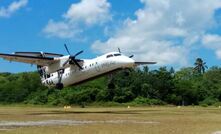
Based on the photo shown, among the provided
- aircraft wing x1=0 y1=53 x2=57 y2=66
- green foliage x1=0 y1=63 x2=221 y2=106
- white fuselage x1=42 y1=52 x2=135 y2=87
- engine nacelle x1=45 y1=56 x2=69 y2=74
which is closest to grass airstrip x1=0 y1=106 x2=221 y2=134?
white fuselage x1=42 y1=52 x2=135 y2=87

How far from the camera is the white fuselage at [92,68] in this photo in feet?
177

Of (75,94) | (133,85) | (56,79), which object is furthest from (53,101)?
(56,79)

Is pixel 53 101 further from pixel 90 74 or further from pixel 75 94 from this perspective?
pixel 90 74

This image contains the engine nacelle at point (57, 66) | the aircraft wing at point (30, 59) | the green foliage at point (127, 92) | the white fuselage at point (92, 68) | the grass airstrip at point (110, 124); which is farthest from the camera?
the green foliage at point (127, 92)

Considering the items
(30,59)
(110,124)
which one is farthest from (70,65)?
(110,124)

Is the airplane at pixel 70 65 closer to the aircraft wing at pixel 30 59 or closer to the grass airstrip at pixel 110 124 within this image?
the aircraft wing at pixel 30 59

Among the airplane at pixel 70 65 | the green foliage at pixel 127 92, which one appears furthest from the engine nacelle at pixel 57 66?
the green foliage at pixel 127 92

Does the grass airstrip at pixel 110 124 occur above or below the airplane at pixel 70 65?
below

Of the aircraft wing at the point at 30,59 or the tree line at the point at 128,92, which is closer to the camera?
the aircraft wing at the point at 30,59

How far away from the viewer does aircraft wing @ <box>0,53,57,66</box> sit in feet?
186

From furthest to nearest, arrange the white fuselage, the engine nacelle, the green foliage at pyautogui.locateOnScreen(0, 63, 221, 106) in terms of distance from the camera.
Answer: the green foliage at pyautogui.locateOnScreen(0, 63, 221, 106) → the engine nacelle → the white fuselage

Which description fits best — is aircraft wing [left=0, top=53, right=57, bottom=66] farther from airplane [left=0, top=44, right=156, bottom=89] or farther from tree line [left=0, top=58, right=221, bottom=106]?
tree line [left=0, top=58, right=221, bottom=106]

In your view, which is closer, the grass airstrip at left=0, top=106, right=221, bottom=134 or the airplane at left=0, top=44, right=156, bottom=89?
the grass airstrip at left=0, top=106, right=221, bottom=134

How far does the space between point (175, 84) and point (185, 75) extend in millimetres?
78899
